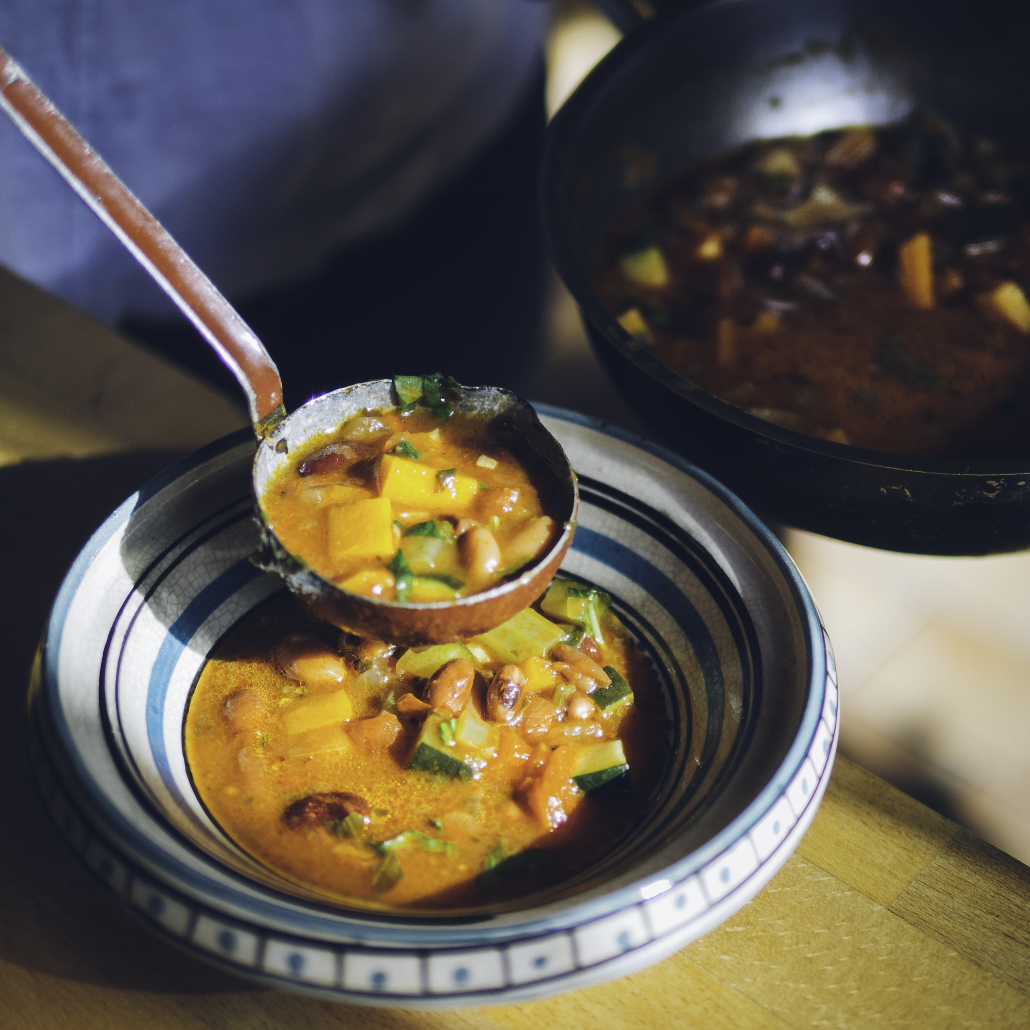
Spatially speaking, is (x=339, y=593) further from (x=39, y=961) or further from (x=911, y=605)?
(x=911, y=605)

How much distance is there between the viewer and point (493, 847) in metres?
1.33

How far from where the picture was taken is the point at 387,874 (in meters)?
1.29

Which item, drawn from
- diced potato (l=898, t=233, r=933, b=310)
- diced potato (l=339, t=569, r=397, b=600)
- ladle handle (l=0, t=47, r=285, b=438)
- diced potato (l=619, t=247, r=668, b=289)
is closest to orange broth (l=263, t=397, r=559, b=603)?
diced potato (l=339, t=569, r=397, b=600)

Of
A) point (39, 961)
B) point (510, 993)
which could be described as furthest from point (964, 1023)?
point (39, 961)

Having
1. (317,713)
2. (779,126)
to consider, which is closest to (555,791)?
(317,713)

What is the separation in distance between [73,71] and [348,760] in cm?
273

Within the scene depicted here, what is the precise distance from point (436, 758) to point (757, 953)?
522 millimetres

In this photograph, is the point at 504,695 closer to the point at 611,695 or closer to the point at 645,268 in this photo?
the point at 611,695

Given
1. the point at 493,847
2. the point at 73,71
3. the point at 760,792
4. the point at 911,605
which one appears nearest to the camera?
the point at 760,792

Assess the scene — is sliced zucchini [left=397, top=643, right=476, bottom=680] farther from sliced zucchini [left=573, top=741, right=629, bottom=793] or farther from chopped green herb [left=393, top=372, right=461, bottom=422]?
chopped green herb [left=393, top=372, right=461, bottom=422]

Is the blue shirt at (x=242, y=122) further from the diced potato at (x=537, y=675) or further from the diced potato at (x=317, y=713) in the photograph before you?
the diced potato at (x=537, y=675)

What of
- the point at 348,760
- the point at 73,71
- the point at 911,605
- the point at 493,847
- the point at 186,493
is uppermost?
the point at 73,71

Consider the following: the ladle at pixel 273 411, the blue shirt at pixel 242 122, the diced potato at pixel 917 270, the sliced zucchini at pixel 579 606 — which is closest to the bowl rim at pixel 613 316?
the ladle at pixel 273 411

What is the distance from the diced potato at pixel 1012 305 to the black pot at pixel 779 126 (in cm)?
69
